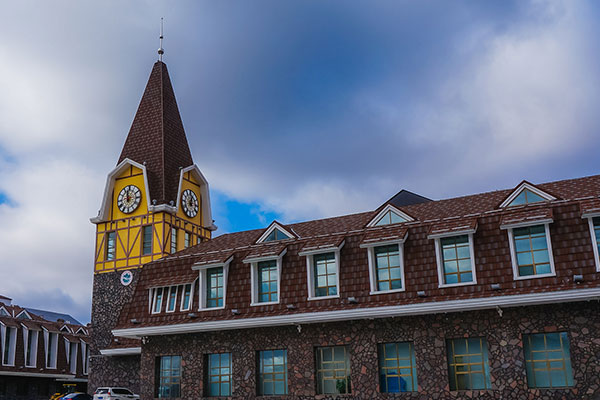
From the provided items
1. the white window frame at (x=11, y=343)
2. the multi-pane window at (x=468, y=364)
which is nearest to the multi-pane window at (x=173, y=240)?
the white window frame at (x=11, y=343)

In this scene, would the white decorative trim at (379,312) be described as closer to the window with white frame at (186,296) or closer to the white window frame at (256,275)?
the white window frame at (256,275)

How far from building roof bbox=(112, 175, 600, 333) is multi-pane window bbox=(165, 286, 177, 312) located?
333 millimetres

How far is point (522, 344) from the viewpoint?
59.8 ft

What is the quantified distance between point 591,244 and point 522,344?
3496 millimetres

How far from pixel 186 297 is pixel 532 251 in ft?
41.4

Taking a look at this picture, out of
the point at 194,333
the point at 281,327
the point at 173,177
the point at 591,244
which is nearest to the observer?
the point at 591,244

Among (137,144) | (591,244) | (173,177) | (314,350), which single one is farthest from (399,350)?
(137,144)

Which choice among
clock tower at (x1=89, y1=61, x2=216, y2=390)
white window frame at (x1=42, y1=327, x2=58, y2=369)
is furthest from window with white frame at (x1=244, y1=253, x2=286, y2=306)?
white window frame at (x1=42, y1=327, x2=58, y2=369)

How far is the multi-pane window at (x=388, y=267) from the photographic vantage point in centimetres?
2034

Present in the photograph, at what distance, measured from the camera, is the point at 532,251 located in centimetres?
1858

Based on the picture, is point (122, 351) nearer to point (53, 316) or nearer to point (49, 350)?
point (49, 350)

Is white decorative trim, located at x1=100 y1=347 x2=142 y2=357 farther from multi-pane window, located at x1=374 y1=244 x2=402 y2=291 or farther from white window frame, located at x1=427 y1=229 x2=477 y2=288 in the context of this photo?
white window frame, located at x1=427 y1=229 x2=477 y2=288

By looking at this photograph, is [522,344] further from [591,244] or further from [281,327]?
[281,327]

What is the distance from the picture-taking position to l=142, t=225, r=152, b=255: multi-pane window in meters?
34.5
